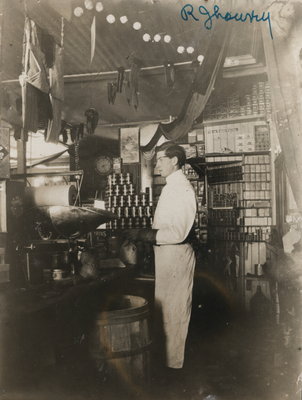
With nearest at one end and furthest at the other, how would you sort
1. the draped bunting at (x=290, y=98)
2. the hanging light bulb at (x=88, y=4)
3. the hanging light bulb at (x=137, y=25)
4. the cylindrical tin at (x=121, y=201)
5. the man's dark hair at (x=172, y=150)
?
the draped bunting at (x=290, y=98) < the man's dark hair at (x=172, y=150) < the hanging light bulb at (x=88, y=4) < the hanging light bulb at (x=137, y=25) < the cylindrical tin at (x=121, y=201)

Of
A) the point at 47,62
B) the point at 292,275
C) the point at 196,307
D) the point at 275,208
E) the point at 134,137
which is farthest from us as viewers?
the point at 134,137

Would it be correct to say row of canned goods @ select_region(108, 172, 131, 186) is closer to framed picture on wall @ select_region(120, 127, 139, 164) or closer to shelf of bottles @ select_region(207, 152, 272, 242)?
framed picture on wall @ select_region(120, 127, 139, 164)

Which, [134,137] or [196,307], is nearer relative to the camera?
[196,307]

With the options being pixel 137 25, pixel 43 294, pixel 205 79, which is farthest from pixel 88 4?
pixel 43 294

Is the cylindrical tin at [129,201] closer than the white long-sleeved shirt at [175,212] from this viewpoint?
No

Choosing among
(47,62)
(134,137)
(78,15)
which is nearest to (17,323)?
(47,62)

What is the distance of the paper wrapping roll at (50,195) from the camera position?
131 inches

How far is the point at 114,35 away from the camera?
471 cm

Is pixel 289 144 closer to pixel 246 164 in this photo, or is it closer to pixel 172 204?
pixel 172 204

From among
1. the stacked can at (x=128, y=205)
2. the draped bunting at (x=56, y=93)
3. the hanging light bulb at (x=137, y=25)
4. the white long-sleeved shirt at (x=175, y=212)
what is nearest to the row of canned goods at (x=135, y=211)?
the stacked can at (x=128, y=205)

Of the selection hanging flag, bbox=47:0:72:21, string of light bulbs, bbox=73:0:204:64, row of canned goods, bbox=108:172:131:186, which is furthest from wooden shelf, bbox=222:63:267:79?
Answer: hanging flag, bbox=47:0:72:21

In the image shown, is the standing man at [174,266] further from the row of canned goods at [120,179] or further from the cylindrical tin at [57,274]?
the row of canned goods at [120,179]

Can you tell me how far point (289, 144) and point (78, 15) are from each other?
3182 millimetres

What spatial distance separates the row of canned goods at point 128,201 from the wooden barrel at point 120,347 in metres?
5.41
